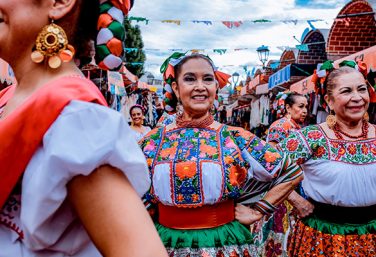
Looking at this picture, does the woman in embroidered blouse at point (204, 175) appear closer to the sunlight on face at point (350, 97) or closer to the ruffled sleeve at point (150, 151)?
the ruffled sleeve at point (150, 151)

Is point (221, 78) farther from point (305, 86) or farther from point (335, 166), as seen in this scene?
point (305, 86)

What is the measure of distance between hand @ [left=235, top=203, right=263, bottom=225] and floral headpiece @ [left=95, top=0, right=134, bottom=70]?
195 cm

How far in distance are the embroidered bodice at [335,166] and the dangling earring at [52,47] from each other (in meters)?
2.64

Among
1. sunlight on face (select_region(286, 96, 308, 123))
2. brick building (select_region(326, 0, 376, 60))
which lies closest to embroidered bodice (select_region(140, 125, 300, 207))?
sunlight on face (select_region(286, 96, 308, 123))

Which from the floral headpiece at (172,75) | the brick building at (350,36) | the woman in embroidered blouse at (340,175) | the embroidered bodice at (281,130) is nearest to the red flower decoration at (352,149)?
the woman in embroidered blouse at (340,175)

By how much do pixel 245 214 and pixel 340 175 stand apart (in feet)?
2.63

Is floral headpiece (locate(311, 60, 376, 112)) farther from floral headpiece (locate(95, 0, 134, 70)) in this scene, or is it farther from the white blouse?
the white blouse

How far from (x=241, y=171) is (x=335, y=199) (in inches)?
34.8

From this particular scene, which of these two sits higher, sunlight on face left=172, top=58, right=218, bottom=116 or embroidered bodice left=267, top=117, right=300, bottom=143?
sunlight on face left=172, top=58, right=218, bottom=116

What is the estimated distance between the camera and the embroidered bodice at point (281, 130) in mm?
6208

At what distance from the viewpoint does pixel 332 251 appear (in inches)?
129

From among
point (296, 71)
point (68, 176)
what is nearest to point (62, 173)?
point (68, 176)

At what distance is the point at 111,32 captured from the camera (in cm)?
117

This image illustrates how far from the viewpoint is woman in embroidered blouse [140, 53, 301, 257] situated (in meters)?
2.78
